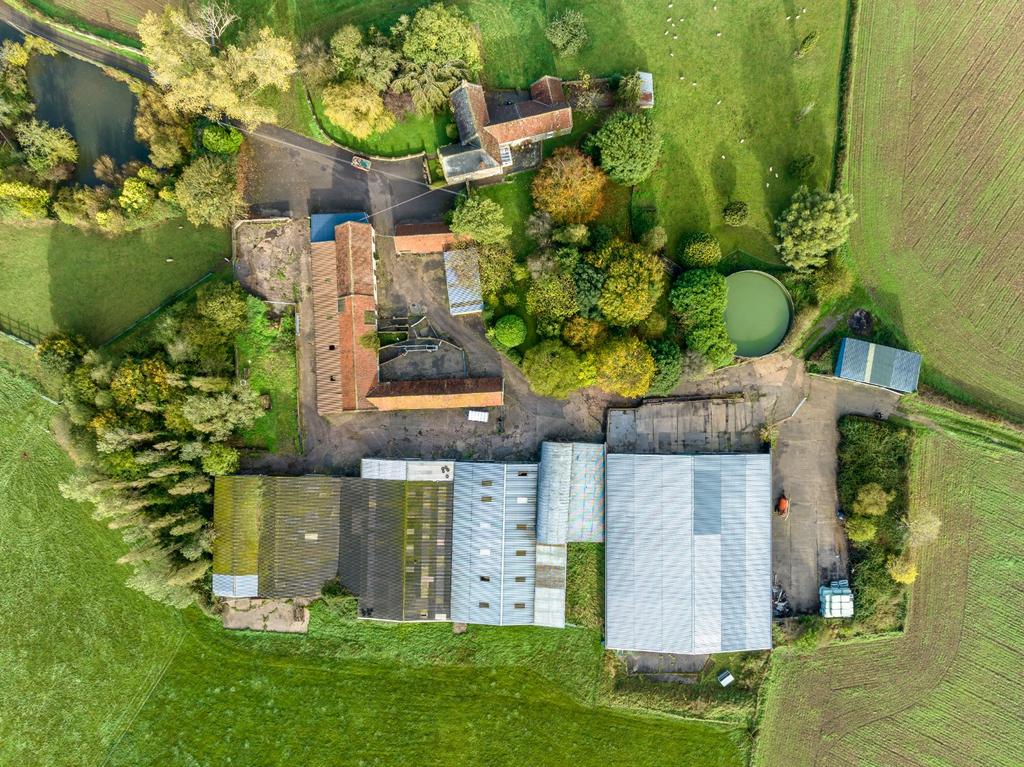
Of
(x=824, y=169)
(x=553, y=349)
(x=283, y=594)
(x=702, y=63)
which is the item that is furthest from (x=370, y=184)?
(x=824, y=169)

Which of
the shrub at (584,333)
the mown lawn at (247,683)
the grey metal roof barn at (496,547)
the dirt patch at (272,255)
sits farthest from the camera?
the dirt patch at (272,255)

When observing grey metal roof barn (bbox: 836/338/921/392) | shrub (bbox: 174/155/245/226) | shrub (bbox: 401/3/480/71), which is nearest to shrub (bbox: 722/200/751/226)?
grey metal roof barn (bbox: 836/338/921/392)

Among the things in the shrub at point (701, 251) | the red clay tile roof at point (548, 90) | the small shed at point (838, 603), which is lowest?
the small shed at point (838, 603)

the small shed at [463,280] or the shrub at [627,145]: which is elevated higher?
the shrub at [627,145]

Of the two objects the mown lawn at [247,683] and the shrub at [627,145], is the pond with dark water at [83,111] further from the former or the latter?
the shrub at [627,145]

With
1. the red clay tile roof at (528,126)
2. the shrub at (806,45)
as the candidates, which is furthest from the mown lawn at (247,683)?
the shrub at (806,45)

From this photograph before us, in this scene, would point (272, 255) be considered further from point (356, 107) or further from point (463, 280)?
point (463, 280)

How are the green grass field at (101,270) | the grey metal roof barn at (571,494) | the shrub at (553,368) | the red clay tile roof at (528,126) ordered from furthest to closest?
the green grass field at (101,270), the red clay tile roof at (528,126), the grey metal roof barn at (571,494), the shrub at (553,368)
